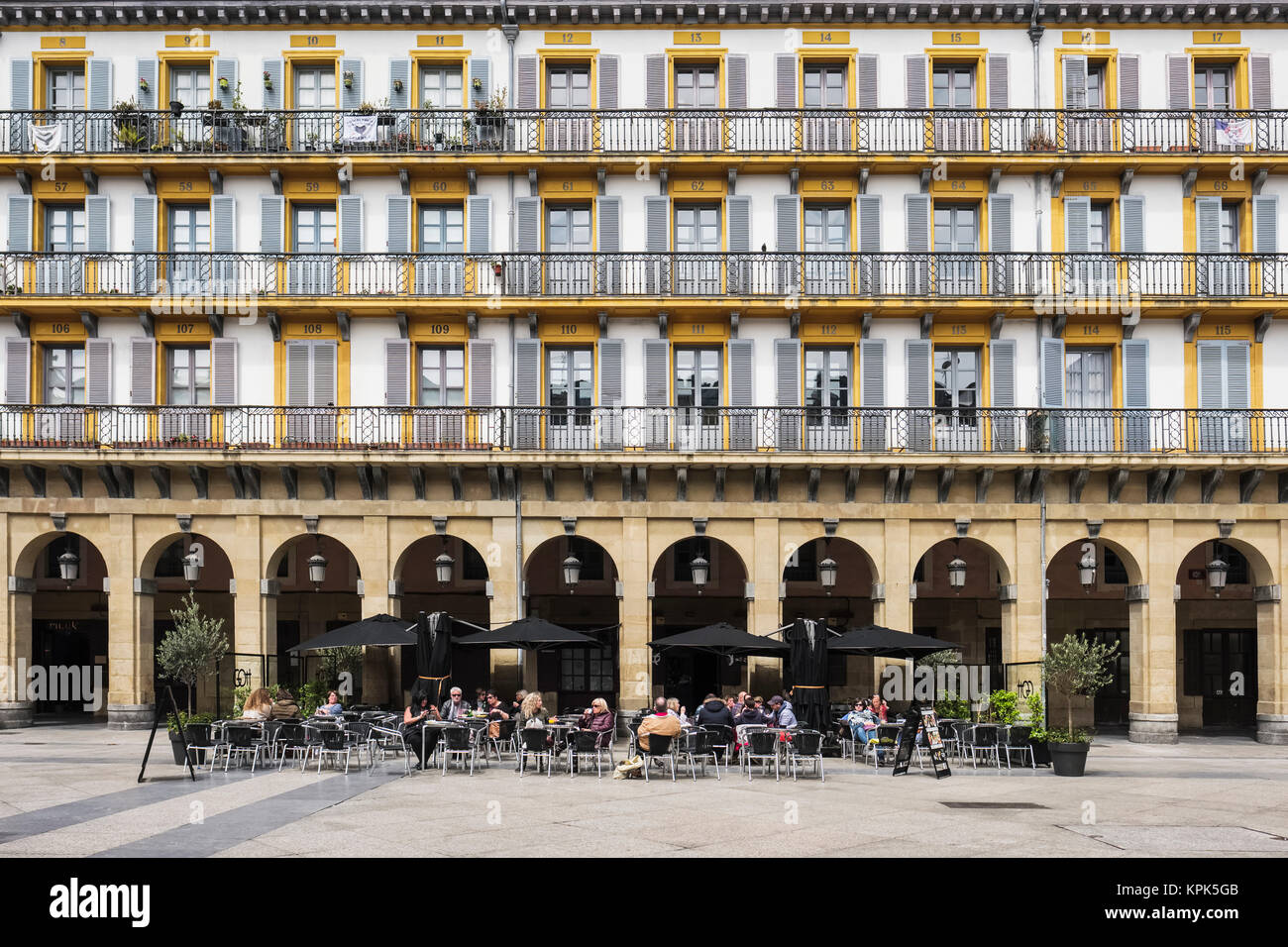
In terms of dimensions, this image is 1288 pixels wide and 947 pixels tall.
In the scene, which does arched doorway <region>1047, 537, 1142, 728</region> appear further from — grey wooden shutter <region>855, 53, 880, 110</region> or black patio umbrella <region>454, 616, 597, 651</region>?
black patio umbrella <region>454, 616, 597, 651</region>

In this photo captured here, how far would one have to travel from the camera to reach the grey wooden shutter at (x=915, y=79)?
29.2m

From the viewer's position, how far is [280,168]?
2895 cm

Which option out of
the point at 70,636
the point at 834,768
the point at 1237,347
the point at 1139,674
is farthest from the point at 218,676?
the point at 1237,347

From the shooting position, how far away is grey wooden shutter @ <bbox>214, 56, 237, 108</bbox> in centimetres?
2927

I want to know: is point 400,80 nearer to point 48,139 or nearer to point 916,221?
point 48,139

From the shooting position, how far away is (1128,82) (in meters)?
29.1

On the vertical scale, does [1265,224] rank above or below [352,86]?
below

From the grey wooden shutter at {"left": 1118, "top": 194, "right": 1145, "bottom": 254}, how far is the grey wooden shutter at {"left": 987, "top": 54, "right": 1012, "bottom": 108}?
378 centimetres

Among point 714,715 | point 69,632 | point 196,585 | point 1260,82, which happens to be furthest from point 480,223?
point 1260,82

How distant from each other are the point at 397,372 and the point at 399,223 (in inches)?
145

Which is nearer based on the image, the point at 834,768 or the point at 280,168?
the point at 834,768

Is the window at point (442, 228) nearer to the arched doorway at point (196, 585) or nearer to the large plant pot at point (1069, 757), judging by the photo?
the arched doorway at point (196, 585)
